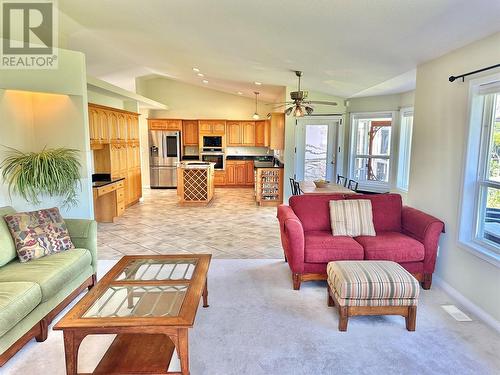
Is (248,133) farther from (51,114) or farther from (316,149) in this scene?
(51,114)

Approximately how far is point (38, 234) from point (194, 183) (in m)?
4.84

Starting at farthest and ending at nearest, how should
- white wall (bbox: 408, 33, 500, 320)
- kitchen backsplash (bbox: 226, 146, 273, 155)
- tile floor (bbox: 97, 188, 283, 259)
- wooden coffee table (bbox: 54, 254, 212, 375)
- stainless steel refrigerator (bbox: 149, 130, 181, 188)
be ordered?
kitchen backsplash (bbox: 226, 146, 273, 155), stainless steel refrigerator (bbox: 149, 130, 181, 188), tile floor (bbox: 97, 188, 283, 259), white wall (bbox: 408, 33, 500, 320), wooden coffee table (bbox: 54, 254, 212, 375)

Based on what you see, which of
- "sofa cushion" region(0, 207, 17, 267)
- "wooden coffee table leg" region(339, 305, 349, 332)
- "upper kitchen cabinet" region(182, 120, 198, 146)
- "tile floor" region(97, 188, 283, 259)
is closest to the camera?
"wooden coffee table leg" region(339, 305, 349, 332)

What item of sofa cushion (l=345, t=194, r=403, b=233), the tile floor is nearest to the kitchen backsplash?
the tile floor

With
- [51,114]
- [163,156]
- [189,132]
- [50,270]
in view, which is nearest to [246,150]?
[189,132]

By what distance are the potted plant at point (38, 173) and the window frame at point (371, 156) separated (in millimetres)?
5588

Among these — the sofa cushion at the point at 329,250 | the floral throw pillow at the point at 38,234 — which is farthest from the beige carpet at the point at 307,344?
the floral throw pillow at the point at 38,234

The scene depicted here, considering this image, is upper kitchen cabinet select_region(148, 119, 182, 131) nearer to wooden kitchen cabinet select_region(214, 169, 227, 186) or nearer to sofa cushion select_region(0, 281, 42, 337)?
wooden kitchen cabinet select_region(214, 169, 227, 186)

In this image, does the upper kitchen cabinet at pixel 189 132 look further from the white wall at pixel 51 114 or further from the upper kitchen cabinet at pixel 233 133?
the white wall at pixel 51 114

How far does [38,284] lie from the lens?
2447mm

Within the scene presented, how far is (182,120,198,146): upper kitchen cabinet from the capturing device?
→ 34.3ft

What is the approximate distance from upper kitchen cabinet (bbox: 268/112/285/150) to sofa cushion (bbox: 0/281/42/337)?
5.93m

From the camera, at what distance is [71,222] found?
3.34 m

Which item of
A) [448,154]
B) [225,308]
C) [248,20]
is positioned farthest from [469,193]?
[248,20]
